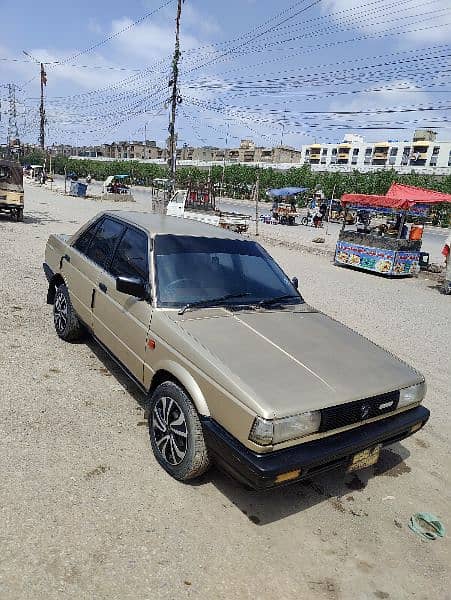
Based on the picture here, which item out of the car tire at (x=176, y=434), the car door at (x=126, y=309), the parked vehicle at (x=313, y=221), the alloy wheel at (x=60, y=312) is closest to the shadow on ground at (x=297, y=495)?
the car tire at (x=176, y=434)

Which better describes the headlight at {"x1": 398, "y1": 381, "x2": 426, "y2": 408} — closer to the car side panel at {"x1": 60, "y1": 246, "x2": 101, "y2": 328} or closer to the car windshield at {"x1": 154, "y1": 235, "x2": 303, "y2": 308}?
the car windshield at {"x1": 154, "y1": 235, "x2": 303, "y2": 308}

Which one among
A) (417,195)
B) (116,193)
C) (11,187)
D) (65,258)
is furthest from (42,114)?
(65,258)

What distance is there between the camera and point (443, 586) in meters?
2.36

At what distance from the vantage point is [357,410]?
2623 millimetres

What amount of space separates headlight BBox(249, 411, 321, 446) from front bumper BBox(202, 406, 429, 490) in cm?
8

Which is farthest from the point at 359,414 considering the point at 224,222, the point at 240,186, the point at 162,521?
the point at 240,186

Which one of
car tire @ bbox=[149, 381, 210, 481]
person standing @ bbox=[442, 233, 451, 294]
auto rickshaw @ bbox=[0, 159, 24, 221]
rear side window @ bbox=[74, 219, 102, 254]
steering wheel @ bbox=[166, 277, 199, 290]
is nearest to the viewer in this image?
car tire @ bbox=[149, 381, 210, 481]

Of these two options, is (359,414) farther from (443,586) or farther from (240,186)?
(240,186)

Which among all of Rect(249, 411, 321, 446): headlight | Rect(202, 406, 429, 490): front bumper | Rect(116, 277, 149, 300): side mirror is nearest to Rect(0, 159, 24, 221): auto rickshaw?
Rect(116, 277, 149, 300): side mirror

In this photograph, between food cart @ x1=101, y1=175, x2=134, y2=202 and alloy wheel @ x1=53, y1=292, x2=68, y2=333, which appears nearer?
alloy wheel @ x1=53, y1=292, x2=68, y2=333

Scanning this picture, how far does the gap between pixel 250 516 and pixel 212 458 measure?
459 millimetres

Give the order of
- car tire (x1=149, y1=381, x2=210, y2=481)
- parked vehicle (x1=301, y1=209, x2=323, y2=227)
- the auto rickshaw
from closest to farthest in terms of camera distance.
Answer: car tire (x1=149, y1=381, x2=210, y2=481) → the auto rickshaw → parked vehicle (x1=301, y1=209, x2=323, y2=227)

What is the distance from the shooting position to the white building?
317ft

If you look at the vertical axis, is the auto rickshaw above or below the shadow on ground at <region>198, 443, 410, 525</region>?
above
